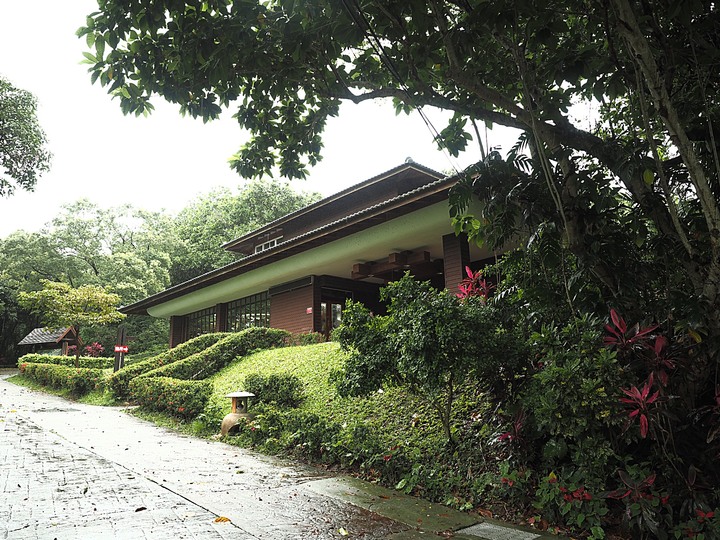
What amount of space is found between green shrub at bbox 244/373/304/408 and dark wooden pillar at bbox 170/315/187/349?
19.6 metres

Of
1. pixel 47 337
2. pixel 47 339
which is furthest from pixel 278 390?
pixel 47 337

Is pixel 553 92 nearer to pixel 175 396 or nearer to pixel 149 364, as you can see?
pixel 175 396

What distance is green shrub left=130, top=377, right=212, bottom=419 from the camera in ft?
35.4

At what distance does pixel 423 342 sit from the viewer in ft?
17.2

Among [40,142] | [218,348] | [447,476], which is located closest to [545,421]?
[447,476]

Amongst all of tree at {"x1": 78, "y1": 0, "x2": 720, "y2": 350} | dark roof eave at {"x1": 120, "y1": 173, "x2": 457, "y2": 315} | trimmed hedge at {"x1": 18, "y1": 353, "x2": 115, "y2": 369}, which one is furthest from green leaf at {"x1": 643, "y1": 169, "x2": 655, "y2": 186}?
trimmed hedge at {"x1": 18, "y1": 353, "x2": 115, "y2": 369}

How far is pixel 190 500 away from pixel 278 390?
4622mm

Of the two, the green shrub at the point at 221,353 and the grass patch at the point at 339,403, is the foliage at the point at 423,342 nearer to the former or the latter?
the grass patch at the point at 339,403

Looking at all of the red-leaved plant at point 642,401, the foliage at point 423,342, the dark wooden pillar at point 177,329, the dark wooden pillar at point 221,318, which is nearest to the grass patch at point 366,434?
the foliage at point 423,342

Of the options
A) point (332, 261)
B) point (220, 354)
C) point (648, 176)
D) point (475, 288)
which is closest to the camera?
point (648, 176)

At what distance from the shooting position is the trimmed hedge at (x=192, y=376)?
11047 mm

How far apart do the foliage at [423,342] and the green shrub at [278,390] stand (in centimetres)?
335

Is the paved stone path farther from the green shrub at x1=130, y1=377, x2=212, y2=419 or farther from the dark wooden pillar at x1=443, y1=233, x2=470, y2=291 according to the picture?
the dark wooden pillar at x1=443, y1=233, x2=470, y2=291

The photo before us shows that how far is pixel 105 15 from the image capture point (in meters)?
4.65
